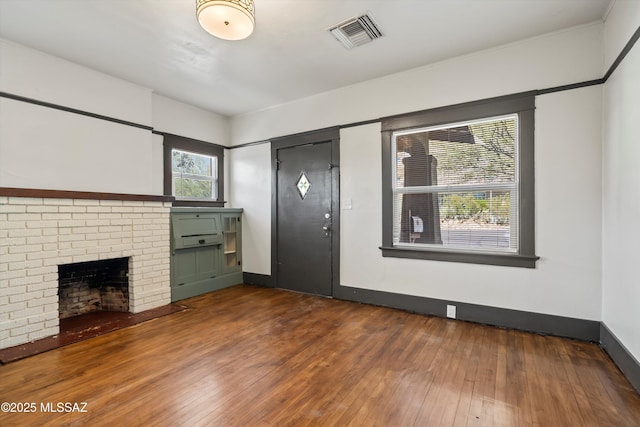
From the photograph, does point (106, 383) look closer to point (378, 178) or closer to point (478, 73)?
point (378, 178)

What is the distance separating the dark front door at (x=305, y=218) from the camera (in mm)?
4117

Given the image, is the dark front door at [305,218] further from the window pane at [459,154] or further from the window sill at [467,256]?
the window pane at [459,154]

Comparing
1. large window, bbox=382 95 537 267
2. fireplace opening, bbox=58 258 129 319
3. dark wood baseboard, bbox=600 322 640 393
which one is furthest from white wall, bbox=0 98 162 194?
dark wood baseboard, bbox=600 322 640 393

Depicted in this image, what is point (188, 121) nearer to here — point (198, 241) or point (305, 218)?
point (198, 241)

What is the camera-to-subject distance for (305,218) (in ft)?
14.2

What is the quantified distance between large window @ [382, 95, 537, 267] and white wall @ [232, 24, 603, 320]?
0.34ft

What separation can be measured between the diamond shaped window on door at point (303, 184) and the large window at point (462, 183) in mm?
1201

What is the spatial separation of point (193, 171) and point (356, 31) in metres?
3.24

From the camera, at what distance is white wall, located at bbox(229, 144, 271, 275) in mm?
4730

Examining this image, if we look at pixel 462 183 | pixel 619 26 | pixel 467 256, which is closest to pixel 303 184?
pixel 462 183

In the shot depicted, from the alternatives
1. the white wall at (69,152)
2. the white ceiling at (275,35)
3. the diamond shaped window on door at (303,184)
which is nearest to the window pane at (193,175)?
the white wall at (69,152)

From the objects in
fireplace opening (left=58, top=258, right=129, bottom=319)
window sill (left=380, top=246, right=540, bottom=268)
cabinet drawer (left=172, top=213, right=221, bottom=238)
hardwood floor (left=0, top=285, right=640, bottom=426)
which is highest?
cabinet drawer (left=172, top=213, right=221, bottom=238)

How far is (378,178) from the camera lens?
369cm

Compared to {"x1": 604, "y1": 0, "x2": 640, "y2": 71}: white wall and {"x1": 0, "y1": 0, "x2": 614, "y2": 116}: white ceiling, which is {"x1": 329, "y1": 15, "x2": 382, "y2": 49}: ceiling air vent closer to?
{"x1": 0, "y1": 0, "x2": 614, "y2": 116}: white ceiling
